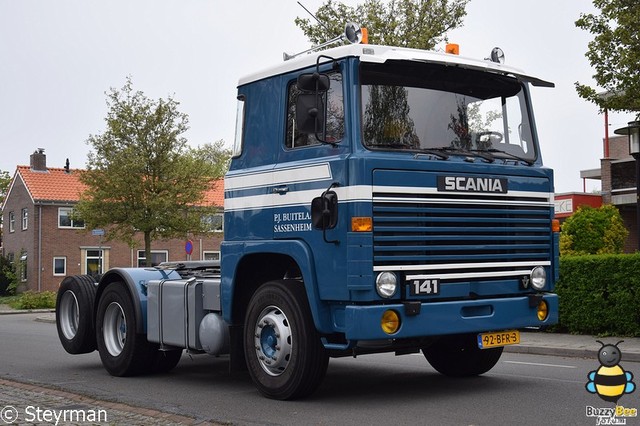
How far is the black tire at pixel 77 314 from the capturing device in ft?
38.6

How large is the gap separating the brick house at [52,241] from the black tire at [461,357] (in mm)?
41325

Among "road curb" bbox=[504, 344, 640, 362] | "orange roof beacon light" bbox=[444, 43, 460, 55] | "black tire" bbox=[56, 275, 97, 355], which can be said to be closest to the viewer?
"orange roof beacon light" bbox=[444, 43, 460, 55]

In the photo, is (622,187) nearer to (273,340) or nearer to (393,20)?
(393,20)

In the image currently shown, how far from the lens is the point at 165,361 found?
11219 millimetres

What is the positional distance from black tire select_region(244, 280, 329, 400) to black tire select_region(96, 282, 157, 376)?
7.99 ft

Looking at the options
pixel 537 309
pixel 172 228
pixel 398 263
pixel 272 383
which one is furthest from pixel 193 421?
pixel 172 228

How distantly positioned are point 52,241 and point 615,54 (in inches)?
1664

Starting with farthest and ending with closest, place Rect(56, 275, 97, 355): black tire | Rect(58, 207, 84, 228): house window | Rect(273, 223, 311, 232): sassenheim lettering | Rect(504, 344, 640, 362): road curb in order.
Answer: Rect(58, 207, 84, 228): house window
Rect(504, 344, 640, 362): road curb
Rect(56, 275, 97, 355): black tire
Rect(273, 223, 311, 232): sassenheim lettering

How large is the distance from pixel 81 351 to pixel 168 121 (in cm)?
2748

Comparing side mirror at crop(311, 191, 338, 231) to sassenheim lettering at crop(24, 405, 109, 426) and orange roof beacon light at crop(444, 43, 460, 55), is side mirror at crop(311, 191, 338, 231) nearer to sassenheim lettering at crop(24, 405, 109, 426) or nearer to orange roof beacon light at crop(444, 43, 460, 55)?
orange roof beacon light at crop(444, 43, 460, 55)

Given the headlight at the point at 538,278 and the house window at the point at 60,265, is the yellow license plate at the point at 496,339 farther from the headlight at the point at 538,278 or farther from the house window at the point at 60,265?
the house window at the point at 60,265

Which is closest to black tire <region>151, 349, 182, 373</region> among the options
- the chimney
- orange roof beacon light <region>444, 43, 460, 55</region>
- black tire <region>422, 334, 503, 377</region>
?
black tire <region>422, 334, 503, 377</region>

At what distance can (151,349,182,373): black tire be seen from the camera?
11086 millimetres

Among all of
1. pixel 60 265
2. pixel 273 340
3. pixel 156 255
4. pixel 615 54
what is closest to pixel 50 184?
pixel 60 265
